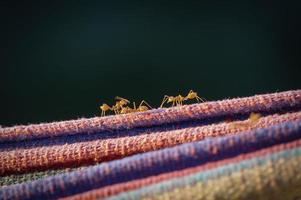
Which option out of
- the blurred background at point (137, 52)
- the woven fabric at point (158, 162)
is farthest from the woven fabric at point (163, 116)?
the blurred background at point (137, 52)

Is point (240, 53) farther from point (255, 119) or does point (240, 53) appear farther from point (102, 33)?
point (255, 119)

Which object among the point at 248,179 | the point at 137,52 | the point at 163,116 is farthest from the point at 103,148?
the point at 137,52

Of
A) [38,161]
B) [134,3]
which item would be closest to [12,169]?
[38,161]

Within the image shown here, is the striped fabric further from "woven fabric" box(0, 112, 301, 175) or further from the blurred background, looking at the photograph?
the blurred background

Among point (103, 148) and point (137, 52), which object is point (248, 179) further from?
point (137, 52)

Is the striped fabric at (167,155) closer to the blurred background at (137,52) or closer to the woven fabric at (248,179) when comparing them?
the woven fabric at (248,179)

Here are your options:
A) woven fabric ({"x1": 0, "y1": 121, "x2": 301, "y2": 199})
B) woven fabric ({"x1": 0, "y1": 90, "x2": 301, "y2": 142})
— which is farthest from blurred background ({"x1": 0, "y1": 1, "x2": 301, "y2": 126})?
woven fabric ({"x1": 0, "y1": 121, "x2": 301, "y2": 199})
